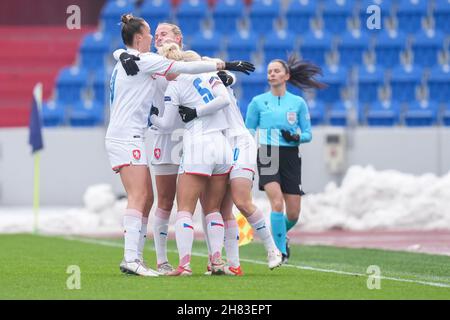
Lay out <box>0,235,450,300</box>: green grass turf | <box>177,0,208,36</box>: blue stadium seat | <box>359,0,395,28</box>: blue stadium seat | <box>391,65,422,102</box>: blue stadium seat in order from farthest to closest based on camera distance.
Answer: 1. <box>177,0,208,36</box>: blue stadium seat
2. <box>359,0,395,28</box>: blue stadium seat
3. <box>391,65,422,102</box>: blue stadium seat
4. <box>0,235,450,300</box>: green grass turf

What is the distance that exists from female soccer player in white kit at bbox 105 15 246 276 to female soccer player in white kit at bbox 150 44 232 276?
0.20 meters

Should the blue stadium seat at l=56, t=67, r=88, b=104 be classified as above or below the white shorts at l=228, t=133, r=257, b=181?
above

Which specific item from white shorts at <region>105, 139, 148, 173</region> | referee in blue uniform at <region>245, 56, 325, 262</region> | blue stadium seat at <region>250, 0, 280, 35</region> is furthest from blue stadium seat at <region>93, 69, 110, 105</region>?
white shorts at <region>105, 139, 148, 173</region>

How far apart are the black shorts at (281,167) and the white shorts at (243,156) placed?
2.18 m

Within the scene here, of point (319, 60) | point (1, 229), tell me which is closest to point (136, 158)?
point (1, 229)

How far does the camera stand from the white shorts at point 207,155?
32.3 ft

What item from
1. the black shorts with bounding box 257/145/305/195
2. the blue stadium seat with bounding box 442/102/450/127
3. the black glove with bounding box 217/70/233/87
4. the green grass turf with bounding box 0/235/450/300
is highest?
the blue stadium seat with bounding box 442/102/450/127

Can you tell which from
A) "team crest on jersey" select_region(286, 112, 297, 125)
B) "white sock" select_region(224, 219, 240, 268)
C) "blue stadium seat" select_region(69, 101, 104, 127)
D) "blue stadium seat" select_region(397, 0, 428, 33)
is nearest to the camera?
"white sock" select_region(224, 219, 240, 268)

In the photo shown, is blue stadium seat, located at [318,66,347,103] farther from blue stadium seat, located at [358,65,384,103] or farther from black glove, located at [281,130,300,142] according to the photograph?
black glove, located at [281,130,300,142]

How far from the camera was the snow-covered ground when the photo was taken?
1953cm

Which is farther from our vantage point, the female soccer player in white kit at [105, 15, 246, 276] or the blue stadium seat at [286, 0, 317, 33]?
the blue stadium seat at [286, 0, 317, 33]

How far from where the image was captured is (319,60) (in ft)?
82.3

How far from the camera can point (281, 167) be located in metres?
12.7
